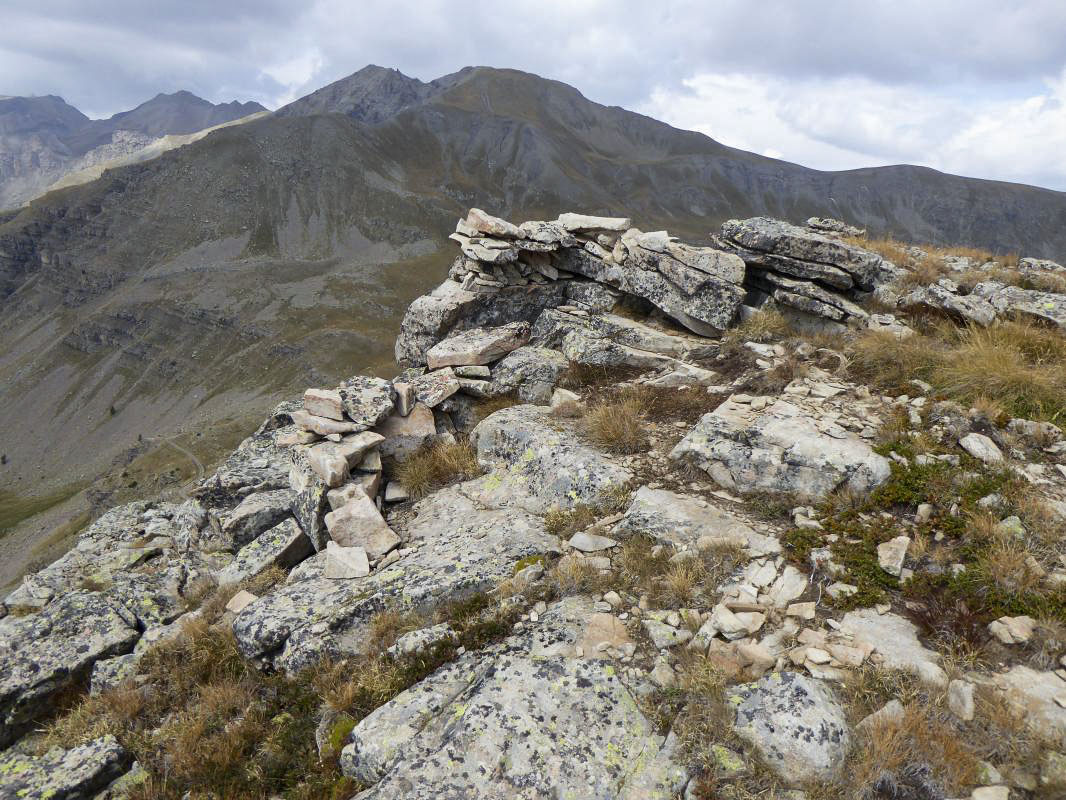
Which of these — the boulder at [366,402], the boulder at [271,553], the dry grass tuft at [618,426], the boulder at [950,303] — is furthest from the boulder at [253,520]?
the boulder at [950,303]

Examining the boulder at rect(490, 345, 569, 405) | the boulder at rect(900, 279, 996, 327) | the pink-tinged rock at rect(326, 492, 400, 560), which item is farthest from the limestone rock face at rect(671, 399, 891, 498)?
the boulder at rect(900, 279, 996, 327)

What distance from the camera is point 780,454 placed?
8.17m

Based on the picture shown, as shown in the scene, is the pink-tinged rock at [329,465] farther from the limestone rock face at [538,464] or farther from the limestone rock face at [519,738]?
the limestone rock face at [519,738]

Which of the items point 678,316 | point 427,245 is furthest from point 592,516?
point 427,245

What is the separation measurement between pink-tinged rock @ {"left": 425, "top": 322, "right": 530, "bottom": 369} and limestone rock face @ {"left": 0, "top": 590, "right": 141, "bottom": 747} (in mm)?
8402

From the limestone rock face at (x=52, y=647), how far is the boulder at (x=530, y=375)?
28.2 ft

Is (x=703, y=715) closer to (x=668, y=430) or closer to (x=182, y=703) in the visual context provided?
(x=668, y=430)

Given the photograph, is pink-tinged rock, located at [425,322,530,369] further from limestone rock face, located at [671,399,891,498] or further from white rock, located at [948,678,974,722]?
white rock, located at [948,678,974,722]

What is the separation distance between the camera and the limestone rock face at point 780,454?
7.65 metres

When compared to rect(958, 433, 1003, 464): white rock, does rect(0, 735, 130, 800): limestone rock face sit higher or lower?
lower

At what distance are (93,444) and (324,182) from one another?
105119 mm

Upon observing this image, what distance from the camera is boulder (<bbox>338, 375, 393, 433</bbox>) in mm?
11344

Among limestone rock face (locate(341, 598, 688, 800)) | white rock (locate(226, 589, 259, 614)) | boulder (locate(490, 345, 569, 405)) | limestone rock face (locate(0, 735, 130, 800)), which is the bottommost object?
limestone rock face (locate(0, 735, 130, 800))

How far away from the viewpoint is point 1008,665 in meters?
4.90
